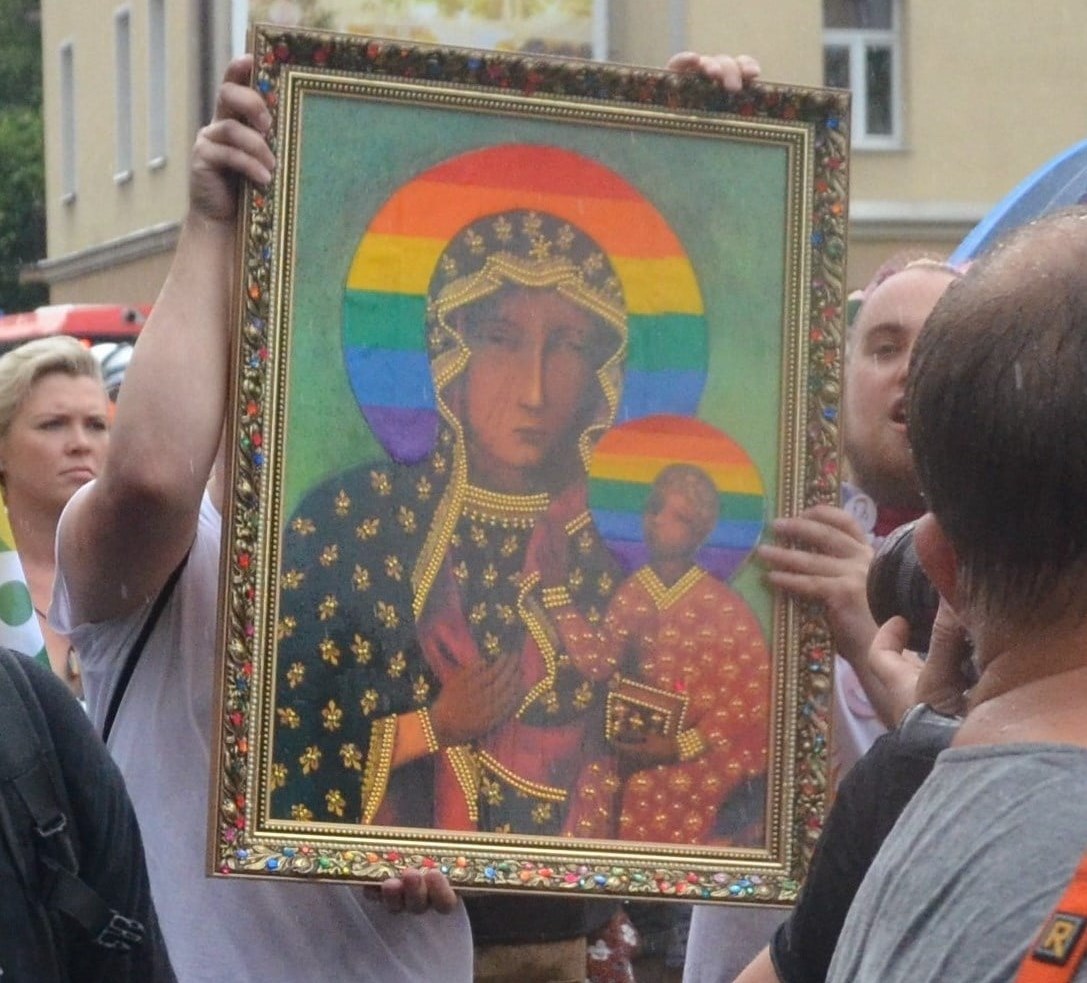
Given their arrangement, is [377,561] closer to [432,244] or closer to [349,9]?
[432,244]

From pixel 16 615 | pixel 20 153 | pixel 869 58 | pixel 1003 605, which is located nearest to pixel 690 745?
pixel 16 615

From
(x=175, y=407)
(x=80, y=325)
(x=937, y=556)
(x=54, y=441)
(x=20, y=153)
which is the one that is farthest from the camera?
(x=20, y=153)

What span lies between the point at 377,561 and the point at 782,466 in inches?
19.8

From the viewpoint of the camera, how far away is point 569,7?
468 inches

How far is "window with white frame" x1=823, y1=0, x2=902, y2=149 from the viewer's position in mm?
18969

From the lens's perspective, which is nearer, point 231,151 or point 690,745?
point 231,151

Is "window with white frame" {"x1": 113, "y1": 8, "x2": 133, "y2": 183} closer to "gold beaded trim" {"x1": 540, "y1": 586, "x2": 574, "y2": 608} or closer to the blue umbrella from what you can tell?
the blue umbrella

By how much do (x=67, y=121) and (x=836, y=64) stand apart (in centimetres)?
1266

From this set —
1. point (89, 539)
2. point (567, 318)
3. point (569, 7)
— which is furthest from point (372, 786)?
point (569, 7)

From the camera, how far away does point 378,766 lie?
2564mm

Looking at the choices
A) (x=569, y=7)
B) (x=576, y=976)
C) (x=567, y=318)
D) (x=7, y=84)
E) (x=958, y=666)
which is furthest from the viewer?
(x=7, y=84)

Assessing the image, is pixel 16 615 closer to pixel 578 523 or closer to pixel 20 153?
pixel 578 523

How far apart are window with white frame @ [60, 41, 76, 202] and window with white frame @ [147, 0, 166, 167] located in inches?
131

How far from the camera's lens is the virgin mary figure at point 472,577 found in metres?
2.56
